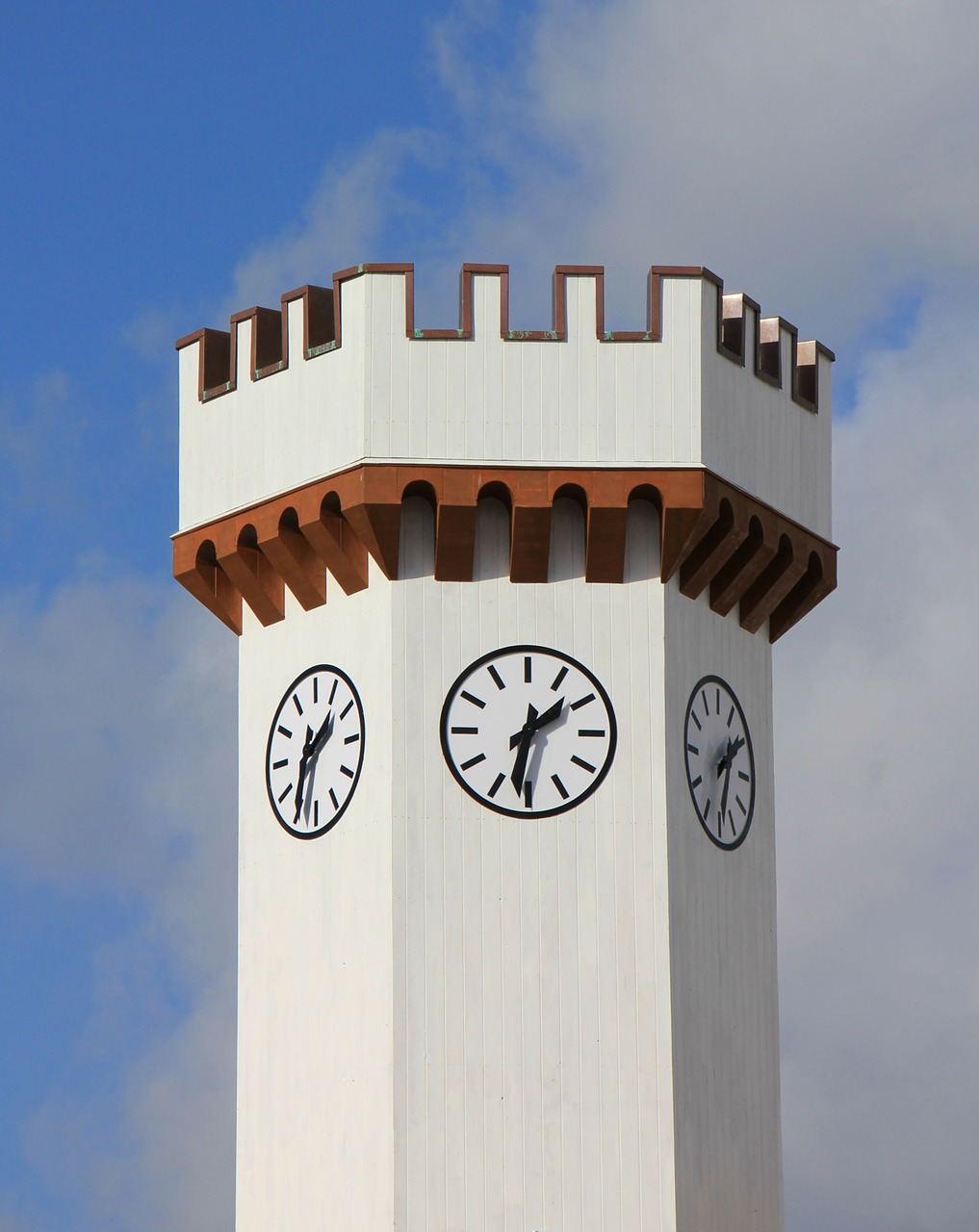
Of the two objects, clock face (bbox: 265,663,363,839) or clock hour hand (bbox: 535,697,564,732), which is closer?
clock hour hand (bbox: 535,697,564,732)

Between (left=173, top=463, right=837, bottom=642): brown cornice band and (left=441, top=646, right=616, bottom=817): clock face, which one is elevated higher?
(left=173, top=463, right=837, bottom=642): brown cornice band

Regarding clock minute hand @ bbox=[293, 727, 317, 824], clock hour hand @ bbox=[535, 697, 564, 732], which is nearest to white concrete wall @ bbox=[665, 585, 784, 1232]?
clock hour hand @ bbox=[535, 697, 564, 732]

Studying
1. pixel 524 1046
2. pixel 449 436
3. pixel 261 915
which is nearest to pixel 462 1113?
pixel 524 1046

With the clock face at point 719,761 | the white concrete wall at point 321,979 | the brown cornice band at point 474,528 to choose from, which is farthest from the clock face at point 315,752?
the clock face at point 719,761

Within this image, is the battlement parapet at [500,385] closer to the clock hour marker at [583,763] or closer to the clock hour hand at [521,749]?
the clock hour hand at [521,749]

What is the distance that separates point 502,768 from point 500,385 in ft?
14.0

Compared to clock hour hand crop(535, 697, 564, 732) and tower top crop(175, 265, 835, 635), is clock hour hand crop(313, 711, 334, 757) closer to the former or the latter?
tower top crop(175, 265, 835, 635)

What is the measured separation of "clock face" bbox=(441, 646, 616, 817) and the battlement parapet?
7.58 ft

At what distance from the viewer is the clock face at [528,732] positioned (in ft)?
121

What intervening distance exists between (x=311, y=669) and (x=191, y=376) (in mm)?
4228

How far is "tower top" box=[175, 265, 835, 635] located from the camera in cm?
3716

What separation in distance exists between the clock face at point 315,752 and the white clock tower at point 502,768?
1.8 inches

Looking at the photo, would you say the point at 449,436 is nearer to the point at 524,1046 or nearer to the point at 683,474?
the point at 683,474

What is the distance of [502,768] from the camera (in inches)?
1449
